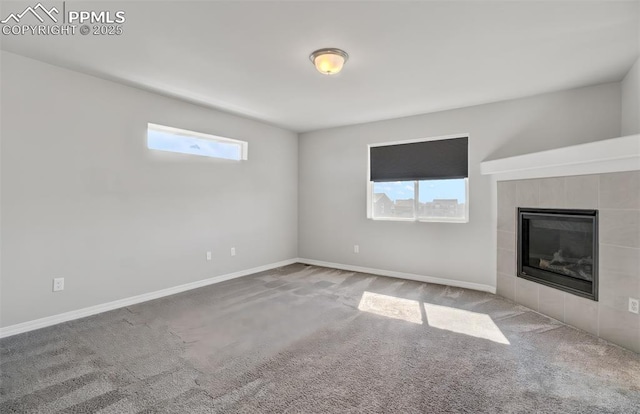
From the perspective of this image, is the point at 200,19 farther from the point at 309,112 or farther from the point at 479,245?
the point at 479,245

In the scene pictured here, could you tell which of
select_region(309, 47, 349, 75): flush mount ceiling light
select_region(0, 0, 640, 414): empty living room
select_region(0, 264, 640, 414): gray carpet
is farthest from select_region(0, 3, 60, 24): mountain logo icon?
select_region(0, 264, 640, 414): gray carpet

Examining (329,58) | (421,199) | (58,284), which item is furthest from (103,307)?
(421,199)

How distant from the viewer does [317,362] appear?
7.45 feet

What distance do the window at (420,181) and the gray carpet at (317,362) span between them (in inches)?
63.3

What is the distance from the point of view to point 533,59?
287cm

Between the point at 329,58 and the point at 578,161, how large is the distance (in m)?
2.51

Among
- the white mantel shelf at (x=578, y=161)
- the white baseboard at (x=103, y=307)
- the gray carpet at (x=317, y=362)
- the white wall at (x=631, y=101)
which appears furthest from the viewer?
the white wall at (x=631, y=101)

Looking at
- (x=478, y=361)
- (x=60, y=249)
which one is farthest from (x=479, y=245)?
(x=60, y=249)

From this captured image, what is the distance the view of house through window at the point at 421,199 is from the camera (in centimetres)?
445

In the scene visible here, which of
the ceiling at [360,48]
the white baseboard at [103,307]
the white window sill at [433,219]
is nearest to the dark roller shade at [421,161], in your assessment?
the white window sill at [433,219]

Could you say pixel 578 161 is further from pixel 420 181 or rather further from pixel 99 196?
pixel 99 196

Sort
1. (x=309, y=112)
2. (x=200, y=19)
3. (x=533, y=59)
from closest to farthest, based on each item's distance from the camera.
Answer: (x=200, y=19)
(x=533, y=59)
(x=309, y=112)

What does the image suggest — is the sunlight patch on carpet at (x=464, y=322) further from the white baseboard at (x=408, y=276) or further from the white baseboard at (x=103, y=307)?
the white baseboard at (x=103, y=307)

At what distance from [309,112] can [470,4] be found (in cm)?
278
